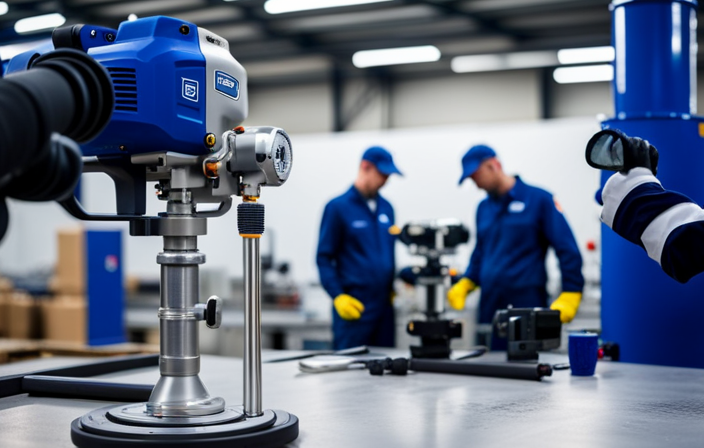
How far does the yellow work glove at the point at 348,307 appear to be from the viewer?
358cm

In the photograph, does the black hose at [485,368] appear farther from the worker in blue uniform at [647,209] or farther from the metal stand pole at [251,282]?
the metal stand pole at [251,282]

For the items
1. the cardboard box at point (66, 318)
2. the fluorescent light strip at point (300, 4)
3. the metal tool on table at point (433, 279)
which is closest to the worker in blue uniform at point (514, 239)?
the metal tool on table at point (433, 279)

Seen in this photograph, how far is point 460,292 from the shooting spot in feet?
12.2

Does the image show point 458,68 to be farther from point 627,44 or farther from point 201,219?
point 201,219

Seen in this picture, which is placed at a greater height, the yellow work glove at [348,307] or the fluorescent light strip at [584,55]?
Result: the fluorescent light strip at [584,55]

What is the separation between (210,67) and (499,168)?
2422mm

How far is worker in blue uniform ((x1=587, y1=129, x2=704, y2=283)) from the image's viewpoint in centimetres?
127

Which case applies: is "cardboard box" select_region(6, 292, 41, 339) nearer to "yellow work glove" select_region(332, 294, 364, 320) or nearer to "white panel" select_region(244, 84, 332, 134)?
"yellow work glove" select_region(332, 294, 364, 320)

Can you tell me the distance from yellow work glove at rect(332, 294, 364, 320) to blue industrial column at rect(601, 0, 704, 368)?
4.30ft

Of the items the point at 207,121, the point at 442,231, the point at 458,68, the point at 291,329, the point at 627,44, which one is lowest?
the point at 291,329

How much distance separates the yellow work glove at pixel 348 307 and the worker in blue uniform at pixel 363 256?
66 mm

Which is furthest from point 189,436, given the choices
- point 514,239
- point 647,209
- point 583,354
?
point 514,239

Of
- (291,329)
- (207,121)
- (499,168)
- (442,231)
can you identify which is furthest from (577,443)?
(291,329)

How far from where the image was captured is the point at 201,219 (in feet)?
4.39
